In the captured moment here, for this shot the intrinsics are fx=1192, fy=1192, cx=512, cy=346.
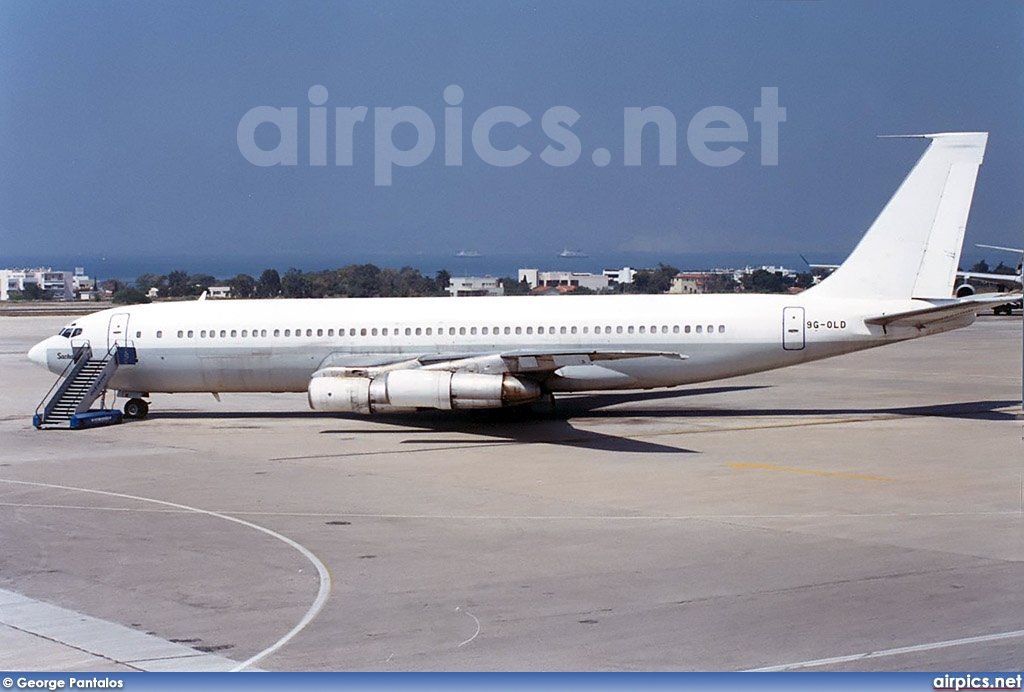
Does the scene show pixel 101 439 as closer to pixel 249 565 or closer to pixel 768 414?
pixel 249 565

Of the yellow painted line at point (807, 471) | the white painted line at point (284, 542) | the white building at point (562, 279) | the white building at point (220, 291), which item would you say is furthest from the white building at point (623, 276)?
the white painted line at point (284, 542)

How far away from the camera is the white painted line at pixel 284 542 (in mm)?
12423

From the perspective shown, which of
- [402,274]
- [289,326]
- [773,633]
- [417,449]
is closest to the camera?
[773,633]

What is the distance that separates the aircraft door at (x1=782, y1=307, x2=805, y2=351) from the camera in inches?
1258

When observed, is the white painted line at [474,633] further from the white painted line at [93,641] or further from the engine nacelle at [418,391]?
the engine nacelle at [418,391]

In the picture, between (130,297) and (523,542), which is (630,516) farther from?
(130,297)

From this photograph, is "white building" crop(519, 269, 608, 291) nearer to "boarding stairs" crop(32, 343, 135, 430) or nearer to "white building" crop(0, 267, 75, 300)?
"boarding stairs" crop(32, 343, 135, 430)

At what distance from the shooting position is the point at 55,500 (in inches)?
872

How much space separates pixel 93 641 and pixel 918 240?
83.0 ft

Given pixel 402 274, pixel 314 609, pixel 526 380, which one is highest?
pixel 402 274

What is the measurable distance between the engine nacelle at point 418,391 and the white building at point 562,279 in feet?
172

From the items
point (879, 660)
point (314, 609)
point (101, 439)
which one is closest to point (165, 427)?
point (101, 439)

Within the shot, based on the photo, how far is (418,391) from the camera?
95.7 feet

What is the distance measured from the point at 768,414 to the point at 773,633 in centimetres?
2229
